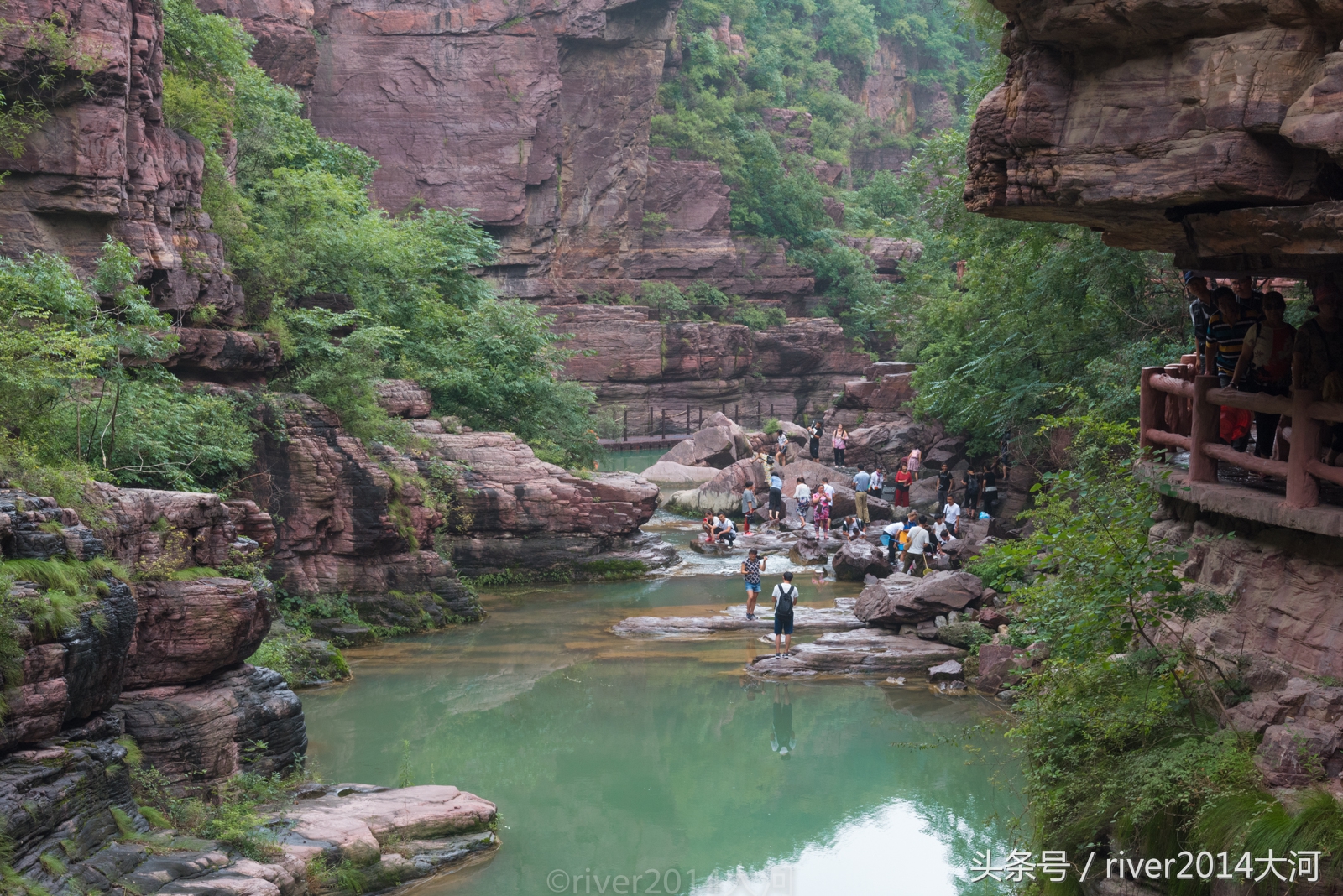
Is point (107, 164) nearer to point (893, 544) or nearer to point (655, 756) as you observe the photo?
point (655, 756)

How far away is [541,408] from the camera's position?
23.0 metres

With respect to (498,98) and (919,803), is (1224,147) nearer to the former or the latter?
(919,803)

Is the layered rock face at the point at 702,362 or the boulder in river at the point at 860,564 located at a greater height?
the layered rock face at the point at 702,362

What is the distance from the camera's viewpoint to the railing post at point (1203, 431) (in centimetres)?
740

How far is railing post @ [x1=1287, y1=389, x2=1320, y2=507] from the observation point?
6285 millimetres

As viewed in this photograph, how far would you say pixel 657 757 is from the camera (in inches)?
486

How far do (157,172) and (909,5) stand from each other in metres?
60.3

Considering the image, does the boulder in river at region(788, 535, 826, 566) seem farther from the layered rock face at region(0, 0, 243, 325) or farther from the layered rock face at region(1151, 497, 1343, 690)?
the layered rock face at region(1151, 497, 1343, 690)

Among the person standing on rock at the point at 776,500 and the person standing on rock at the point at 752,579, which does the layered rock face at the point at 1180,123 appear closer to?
the person standing on rock at the point at 752,579

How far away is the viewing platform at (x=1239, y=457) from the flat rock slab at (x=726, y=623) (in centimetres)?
798

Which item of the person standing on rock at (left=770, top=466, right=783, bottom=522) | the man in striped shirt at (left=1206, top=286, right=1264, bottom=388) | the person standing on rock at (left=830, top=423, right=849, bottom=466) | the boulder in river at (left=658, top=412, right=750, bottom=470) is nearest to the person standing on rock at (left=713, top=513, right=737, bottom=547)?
the person standing on rock at (left=770, top=466, right=783, bottom=522)

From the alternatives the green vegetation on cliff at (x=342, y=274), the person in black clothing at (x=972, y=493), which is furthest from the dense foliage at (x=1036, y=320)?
the green vegetation on cliff at (x=342, y=274)

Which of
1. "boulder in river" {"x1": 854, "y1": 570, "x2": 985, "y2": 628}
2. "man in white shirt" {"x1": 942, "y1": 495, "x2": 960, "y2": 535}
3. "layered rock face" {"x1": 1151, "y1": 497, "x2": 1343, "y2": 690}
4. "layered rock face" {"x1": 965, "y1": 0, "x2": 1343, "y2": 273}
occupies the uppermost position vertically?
"layered rock face" {"x1": 965, "y1": 0, "x2": 1343, "y2": 273}

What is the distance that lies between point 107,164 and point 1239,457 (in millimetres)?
13426
